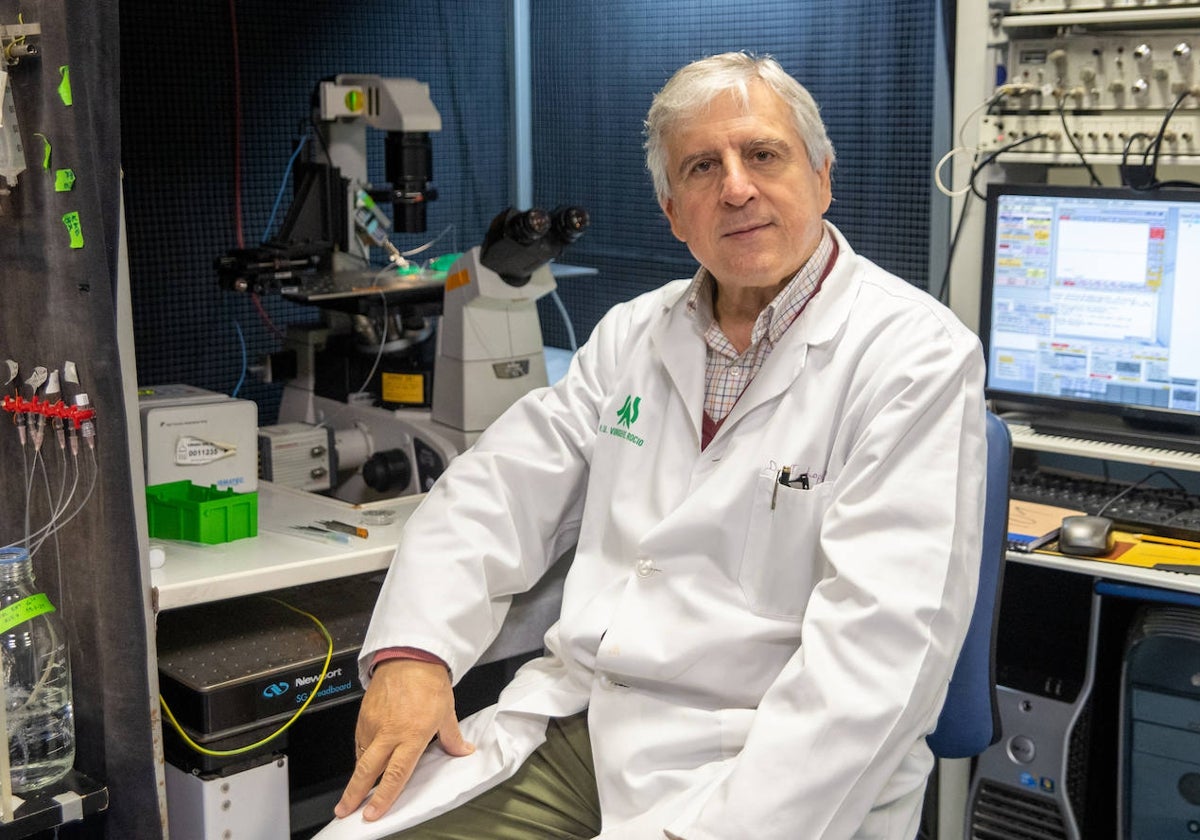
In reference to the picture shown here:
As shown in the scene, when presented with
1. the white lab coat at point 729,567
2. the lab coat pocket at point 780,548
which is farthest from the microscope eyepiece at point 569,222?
the lab coat pocket at point 780,548

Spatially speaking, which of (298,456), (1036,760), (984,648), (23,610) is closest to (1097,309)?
(1036,760)

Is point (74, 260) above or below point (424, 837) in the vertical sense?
above

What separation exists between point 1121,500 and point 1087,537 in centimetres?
→ 27

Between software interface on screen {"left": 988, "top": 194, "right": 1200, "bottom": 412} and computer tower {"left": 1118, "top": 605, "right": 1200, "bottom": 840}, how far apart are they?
42cm

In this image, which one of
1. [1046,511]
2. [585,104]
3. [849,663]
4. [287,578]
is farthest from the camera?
[585,104]

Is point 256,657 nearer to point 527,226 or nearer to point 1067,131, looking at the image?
point 527,226

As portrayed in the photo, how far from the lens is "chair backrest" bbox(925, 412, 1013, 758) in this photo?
68.0 inches

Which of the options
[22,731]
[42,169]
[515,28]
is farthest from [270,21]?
[22,731]

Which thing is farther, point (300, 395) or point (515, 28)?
point (515, 28)

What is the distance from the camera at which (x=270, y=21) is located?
9.40 feet

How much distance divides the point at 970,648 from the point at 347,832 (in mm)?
816

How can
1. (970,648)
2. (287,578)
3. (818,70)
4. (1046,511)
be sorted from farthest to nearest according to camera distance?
1. (818,70)
2. (1046,511)
3. (287,578)
4. (970,648)

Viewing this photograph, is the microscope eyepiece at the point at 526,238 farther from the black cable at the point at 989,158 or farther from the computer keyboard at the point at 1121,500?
the computer keyboard at the point at 1121,500

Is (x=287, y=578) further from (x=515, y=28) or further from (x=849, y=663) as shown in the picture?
(x=515, y=28)
